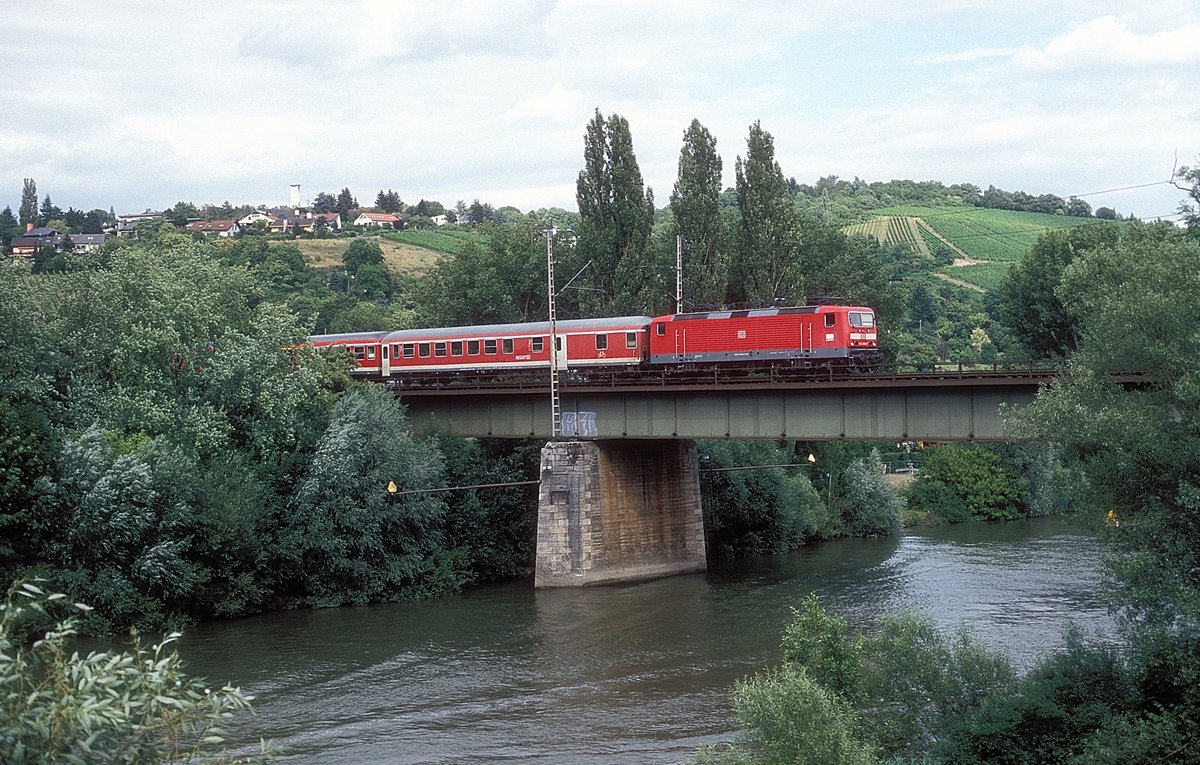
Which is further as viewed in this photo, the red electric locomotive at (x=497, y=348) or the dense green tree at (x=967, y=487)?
the dense green tree at (x=967, y=487)

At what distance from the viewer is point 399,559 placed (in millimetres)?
45781

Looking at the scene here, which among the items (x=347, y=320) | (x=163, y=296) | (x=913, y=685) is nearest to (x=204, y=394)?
(x=163, y=296)

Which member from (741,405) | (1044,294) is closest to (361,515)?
(741,405)

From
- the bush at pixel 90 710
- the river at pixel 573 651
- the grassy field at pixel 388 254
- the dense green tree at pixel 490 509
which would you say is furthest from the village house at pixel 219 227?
the bush at pixel 90 710

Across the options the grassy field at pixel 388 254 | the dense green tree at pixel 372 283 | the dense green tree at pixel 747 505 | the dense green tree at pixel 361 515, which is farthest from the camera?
the grassy field at pixel 388 254

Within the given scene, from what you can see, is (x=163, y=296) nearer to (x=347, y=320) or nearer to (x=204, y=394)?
(x=204, y=394)

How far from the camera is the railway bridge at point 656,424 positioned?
40.5 metres

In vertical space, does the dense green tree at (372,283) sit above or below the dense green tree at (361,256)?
below

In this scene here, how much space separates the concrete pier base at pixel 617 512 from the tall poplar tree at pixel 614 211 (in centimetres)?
→ 1434

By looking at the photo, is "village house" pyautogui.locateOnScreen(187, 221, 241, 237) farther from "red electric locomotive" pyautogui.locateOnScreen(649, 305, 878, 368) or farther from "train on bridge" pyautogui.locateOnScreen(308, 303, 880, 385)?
"red electric locomotive" pyautogui.locateOnScreen(649, 305, 878, 368)

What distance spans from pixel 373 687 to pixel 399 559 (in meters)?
13.4

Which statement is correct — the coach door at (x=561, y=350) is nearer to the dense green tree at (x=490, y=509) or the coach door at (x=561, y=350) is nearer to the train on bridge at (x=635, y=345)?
the train on bridge at (x=635, y=345)

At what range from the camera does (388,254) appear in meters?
156

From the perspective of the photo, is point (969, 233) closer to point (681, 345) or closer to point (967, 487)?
point (967, 487)
